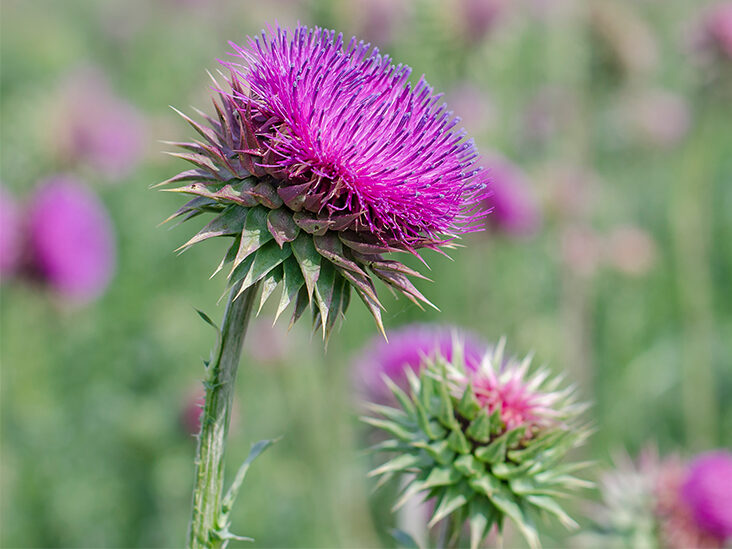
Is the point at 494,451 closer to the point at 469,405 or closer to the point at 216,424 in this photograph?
the point at 469,405

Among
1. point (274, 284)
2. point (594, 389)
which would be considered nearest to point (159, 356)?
point (594, 389)

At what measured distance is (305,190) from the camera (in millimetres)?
2740

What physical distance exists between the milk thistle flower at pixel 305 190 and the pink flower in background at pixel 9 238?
3781 mm

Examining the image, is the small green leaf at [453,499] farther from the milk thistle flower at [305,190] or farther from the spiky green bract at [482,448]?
the milk thistle flower at [305,190]

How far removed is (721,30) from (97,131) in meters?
5.98

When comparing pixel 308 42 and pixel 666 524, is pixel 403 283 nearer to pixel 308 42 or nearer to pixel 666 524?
pixel 308 42

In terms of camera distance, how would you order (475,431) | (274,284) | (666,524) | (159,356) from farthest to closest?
(159,356) → (666,524) → (475,431) → (274,284)

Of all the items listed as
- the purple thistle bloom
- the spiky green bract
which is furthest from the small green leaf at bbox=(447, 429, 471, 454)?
the purple thistle bloom

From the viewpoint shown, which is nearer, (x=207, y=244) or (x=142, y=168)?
(x=207, y=244)

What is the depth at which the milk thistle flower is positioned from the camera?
2.70 m

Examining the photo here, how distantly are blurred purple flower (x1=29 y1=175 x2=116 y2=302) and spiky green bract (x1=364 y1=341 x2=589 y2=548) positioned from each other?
152 inches

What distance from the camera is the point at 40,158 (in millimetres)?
7863

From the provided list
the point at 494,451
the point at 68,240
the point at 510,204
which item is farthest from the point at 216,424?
the point at 510,204

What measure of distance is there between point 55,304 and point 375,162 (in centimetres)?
453
